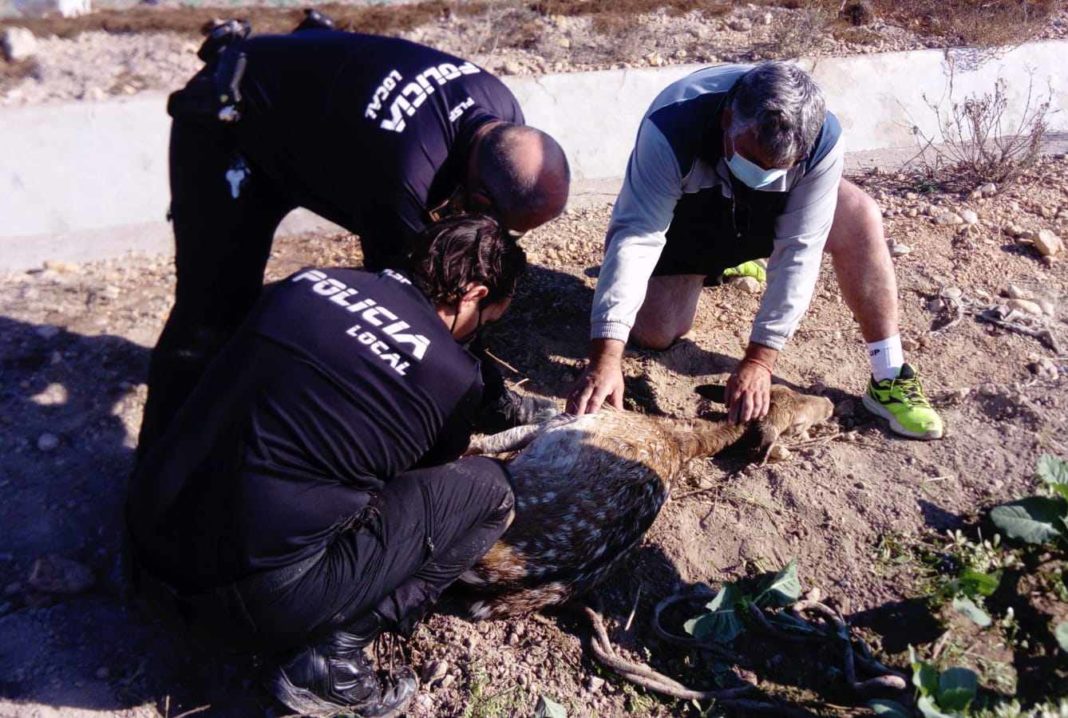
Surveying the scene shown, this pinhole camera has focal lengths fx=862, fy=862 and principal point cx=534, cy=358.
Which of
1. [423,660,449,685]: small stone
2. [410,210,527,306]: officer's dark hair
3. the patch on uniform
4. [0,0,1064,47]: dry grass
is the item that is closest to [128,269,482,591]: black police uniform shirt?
[410,210,527,306]: officer's dark hair

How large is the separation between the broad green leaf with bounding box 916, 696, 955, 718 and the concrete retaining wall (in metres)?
4.21

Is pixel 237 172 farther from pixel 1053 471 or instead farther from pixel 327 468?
pixel 1053 471

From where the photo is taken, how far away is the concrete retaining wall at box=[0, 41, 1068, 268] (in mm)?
5477

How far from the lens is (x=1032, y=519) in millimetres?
3664

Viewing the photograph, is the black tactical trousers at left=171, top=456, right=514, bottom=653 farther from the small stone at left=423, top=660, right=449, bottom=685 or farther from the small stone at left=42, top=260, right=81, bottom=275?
the small stone at left=42, top=260, right=81, bottom=275

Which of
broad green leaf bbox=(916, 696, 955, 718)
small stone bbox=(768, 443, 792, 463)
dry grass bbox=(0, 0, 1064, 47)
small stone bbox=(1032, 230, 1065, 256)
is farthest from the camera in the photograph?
dry grass bbox=(0, 0, 1064, 47)

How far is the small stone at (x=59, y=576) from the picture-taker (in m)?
3.44

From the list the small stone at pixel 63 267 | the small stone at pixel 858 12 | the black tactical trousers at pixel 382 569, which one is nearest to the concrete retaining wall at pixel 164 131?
the small stone at pixel 63 267

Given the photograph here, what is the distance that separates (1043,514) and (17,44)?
722 centimetres

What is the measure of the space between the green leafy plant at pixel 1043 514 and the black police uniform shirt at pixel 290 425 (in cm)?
250

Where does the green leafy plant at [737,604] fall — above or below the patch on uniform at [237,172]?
below

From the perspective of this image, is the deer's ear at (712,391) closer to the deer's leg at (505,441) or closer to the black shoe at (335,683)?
the deer's leg at (505,441)

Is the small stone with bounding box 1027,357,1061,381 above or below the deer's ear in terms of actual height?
above

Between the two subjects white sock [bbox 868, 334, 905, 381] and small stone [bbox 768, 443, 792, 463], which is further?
white sock [bbox 868, 334, 905, 381]
